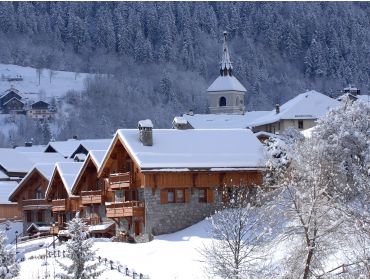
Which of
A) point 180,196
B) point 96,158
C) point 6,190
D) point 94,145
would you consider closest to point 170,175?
point 180,196

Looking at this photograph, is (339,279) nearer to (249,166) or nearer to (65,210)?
(249,166)

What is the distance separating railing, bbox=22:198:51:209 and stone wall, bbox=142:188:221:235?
19.9m

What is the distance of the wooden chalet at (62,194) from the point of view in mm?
63188

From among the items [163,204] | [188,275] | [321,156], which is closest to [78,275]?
[188,275]

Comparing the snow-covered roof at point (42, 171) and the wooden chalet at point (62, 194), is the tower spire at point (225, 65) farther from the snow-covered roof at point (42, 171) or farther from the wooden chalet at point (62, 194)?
the wooden chalet at point (62, 194)

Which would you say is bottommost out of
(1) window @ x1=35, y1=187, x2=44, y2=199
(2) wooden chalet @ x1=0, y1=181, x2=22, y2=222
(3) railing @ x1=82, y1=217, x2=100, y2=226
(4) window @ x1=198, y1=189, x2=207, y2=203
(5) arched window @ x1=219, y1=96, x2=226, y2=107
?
(2) wooden chalet @ x1=0, y1=181, x2=22, y2=222

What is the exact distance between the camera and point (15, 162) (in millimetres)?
90000

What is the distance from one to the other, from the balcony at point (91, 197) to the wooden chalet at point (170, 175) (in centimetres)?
309

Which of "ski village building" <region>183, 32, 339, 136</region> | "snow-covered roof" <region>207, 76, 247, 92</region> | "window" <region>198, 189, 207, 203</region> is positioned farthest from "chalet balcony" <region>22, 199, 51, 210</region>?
"snow-covered roof" <region>207, 76, 247, 92</region>

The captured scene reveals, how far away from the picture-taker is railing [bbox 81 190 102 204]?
58.3m

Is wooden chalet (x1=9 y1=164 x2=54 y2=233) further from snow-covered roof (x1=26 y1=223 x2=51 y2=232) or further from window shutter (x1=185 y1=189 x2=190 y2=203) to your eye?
window shutter (x1=185 y1=189 x2=190 y2=203)

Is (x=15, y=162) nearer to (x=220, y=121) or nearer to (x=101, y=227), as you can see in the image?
(x=220, y=121)

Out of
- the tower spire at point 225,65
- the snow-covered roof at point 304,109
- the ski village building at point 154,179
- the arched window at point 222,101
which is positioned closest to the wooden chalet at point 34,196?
the ski village building at point 154,179

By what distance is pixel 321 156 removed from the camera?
43.5 meters
